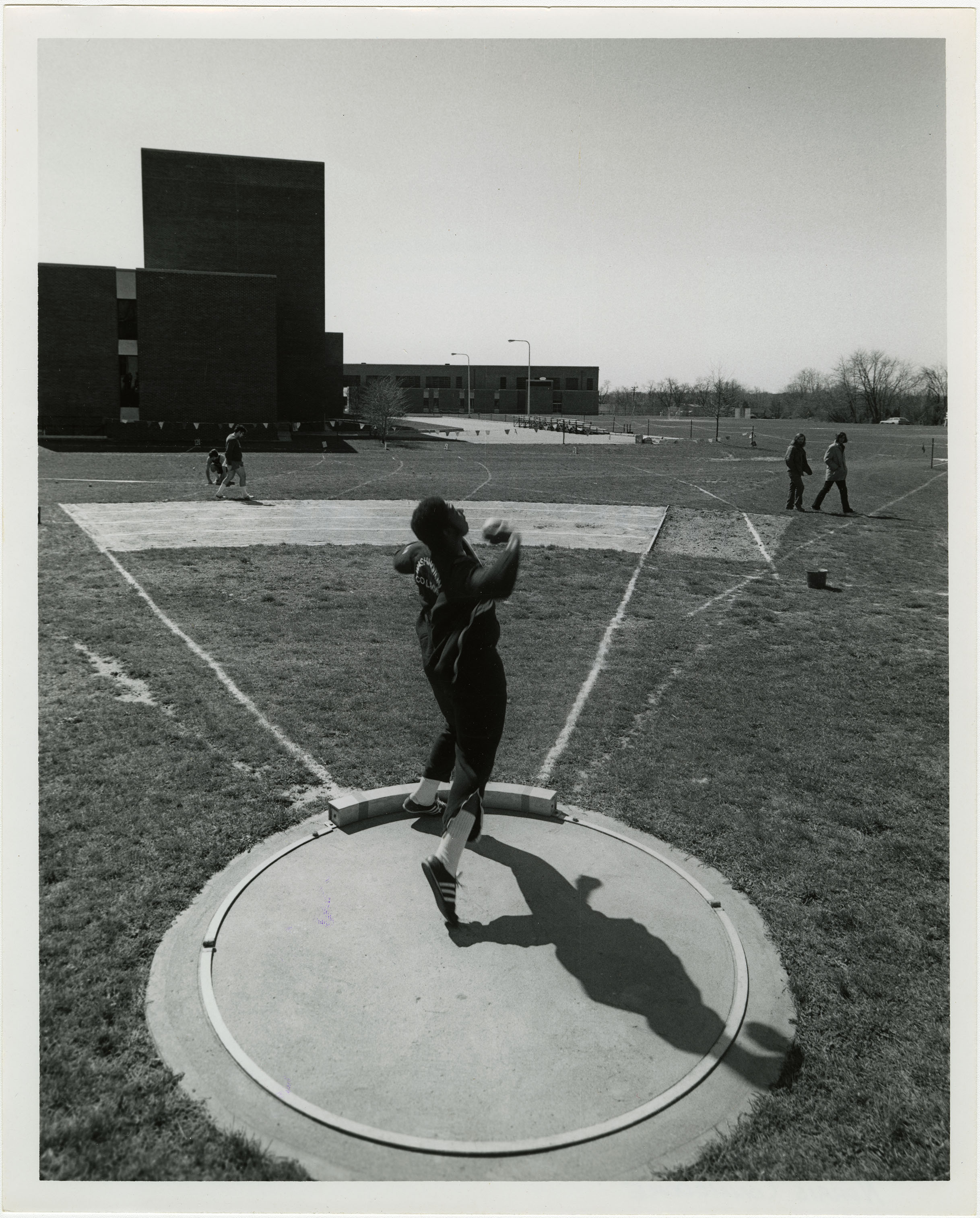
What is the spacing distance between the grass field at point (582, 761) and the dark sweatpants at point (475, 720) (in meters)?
1.37

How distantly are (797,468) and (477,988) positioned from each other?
59.0 ft

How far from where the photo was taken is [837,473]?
20.1 metres

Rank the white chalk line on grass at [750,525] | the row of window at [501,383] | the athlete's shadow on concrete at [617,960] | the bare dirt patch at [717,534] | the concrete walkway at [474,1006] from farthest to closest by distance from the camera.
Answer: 1. the row of window at [501,383]
2. the bare dirt patch at [717,534]
3. the white chalk line on grass at [750,525]
4. the athlete's shadow on concrete at [617,960]
5. the concrete walkway at [474,1006]

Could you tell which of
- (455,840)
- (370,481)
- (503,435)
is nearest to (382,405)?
(503,435)

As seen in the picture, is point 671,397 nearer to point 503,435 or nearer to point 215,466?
point 503,435

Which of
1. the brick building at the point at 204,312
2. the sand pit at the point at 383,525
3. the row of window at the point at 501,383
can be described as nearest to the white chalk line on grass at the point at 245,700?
the sand pit at the point at 383,525

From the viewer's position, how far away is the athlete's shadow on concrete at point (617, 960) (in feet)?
12.3

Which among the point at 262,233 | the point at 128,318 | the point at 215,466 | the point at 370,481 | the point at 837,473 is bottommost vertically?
the point at 837,473

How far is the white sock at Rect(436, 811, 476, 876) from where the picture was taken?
4500mm

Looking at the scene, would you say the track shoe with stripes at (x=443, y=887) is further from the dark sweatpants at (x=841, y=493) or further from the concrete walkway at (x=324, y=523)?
A: the dark sweatpants at (x=841, y=493)

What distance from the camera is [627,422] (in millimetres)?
75750

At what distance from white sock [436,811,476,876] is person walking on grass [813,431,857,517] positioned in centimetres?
1646

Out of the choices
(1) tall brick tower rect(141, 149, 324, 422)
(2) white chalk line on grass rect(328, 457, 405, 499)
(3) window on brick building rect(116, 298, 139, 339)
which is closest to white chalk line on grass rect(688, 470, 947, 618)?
(2) white chalk line on grass rect(328, 457, 405, 499)

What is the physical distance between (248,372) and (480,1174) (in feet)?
167
